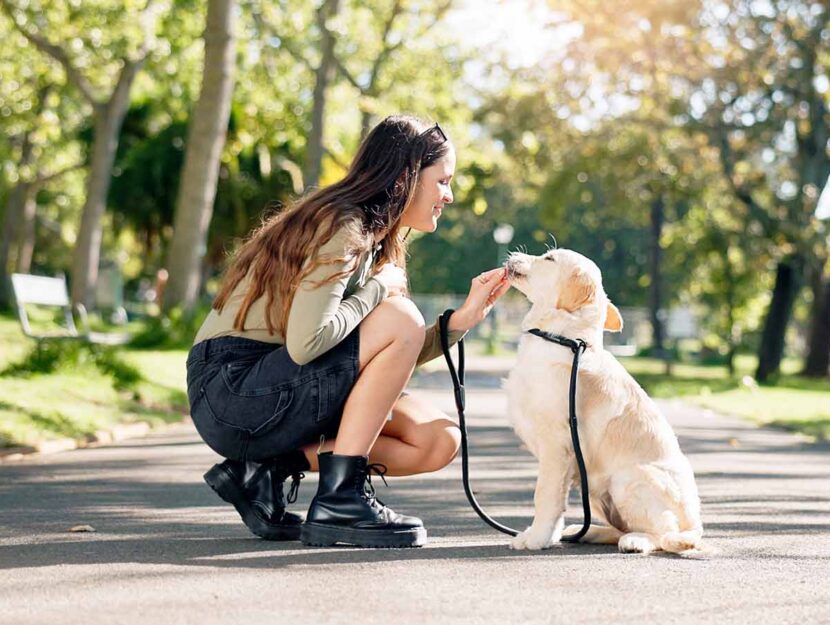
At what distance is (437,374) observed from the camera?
90.2 ft

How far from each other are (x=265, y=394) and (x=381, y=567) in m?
0.89

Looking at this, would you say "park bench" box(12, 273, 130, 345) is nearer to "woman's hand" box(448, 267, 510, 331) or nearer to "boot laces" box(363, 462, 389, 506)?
"boot laces" box(363, 462, 389, 506)

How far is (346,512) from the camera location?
5375 millimetres

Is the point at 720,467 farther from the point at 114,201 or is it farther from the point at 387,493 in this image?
the point at 114,201

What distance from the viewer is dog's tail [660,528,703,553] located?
534 centimetres

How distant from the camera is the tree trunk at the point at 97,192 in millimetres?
27281

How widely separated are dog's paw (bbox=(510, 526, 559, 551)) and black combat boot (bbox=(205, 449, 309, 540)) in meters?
0.96

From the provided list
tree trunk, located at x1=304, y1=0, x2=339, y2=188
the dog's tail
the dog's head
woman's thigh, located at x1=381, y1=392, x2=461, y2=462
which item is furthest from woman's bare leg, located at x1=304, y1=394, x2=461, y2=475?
tree trunk, located at x1=304, y1=0, x2=339, y2=188

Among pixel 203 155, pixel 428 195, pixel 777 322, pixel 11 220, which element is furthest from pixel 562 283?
pixel 11 220

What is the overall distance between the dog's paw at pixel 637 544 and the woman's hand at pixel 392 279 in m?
1.42

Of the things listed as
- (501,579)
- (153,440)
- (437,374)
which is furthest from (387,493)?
(437,374)

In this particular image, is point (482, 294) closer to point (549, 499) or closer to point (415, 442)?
point (415, 442)

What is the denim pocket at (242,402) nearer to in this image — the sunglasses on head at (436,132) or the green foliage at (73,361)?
the sunglasses on head at (436,132)

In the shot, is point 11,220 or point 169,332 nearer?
point 169,332
